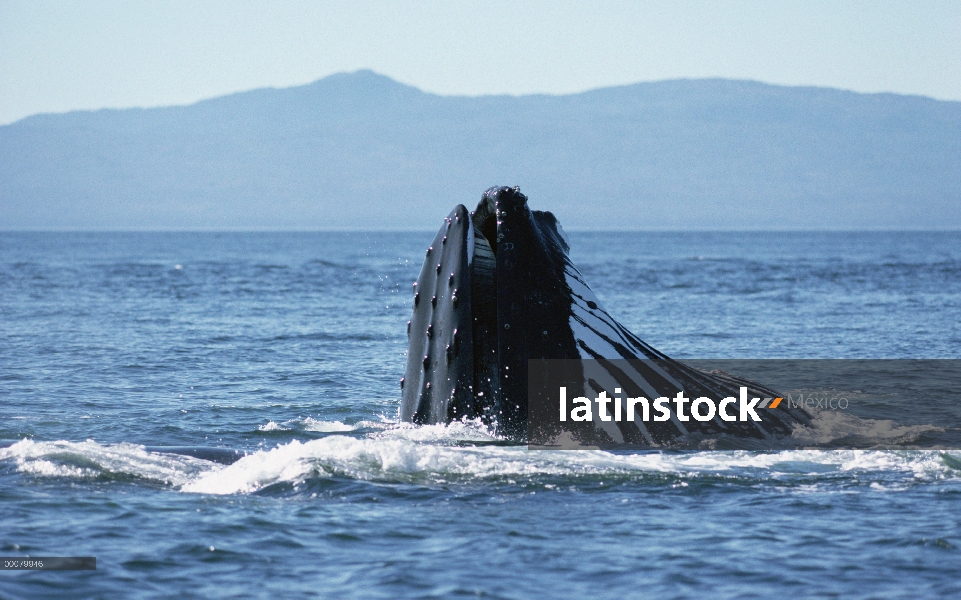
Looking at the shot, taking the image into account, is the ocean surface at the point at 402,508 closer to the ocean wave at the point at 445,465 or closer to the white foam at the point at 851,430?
the ocean wave at the point at 445,465

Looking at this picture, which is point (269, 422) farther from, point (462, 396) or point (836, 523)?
point (836, 523)

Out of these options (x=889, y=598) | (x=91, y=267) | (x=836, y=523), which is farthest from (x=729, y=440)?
(x=91, y=267)

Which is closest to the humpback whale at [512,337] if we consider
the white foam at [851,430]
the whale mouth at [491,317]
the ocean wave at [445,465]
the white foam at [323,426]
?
the whale mouth at [491,317]

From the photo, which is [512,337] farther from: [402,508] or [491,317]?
[402,508]

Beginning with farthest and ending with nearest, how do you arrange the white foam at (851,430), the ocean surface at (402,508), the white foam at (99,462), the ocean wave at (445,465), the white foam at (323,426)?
the white foam at (323,426) → the white foam at (851,430) → the white foam at (99,462) → the ocean wave at (445,465) → the ocean surface at (402,508)

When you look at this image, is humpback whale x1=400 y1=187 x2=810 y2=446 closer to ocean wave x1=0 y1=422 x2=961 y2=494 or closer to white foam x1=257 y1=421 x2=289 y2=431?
ocean wave x1=0 y1=422 x2=961 y2=494

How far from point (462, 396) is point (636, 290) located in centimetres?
2998

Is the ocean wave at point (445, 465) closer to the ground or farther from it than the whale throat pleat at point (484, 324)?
closer to the ground

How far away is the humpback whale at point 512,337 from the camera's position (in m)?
7.71

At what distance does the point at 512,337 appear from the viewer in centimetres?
768

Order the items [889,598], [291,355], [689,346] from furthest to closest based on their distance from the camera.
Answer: [689,346]
[291,355]
[889,598]

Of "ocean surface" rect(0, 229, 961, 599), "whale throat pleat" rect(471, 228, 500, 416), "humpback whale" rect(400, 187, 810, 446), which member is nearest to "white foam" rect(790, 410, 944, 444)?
"ocean surface" rect(0, 229, 961, 599)

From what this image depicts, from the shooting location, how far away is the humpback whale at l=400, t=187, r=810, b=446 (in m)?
7.71

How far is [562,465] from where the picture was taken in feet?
27.0
